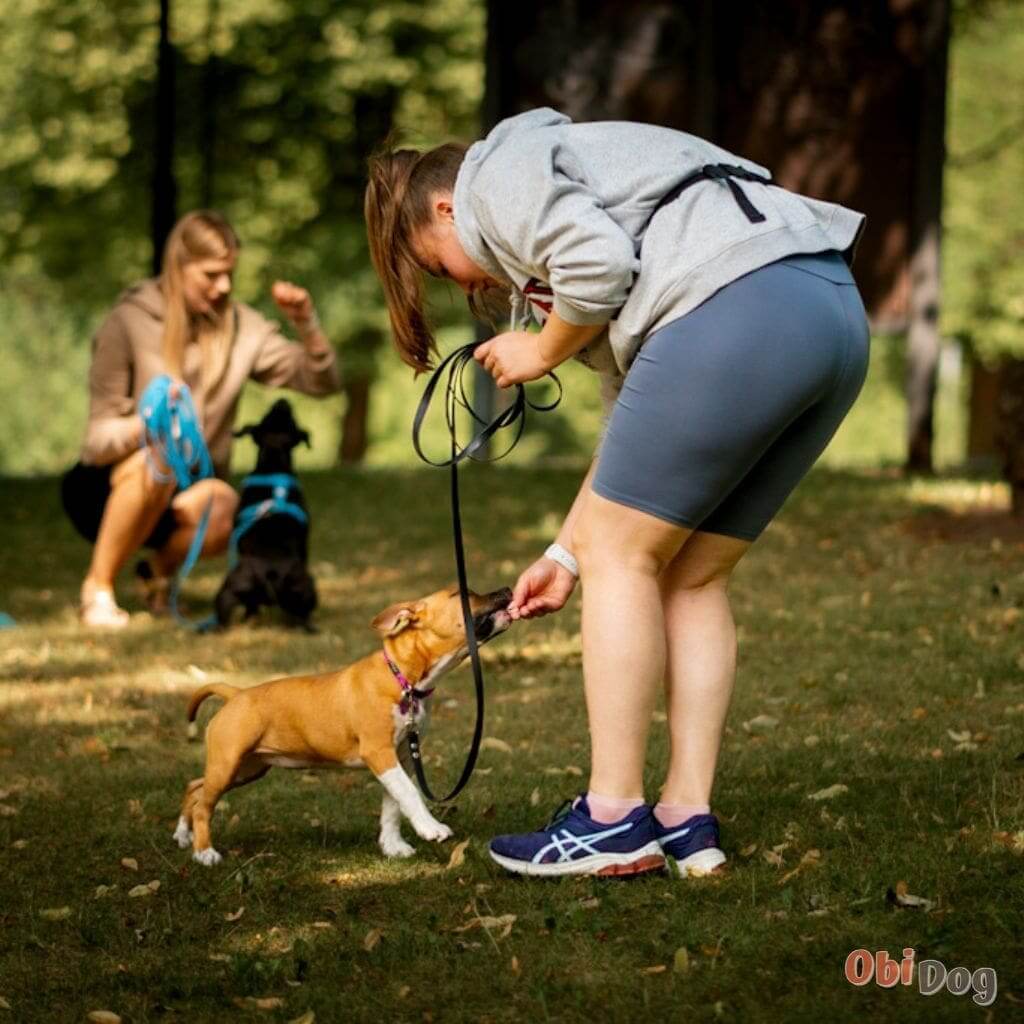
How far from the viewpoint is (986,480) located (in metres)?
11.8

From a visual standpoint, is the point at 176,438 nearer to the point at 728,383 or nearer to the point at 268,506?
the point at 268,506

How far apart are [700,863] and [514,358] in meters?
1.22

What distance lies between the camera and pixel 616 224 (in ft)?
11.1

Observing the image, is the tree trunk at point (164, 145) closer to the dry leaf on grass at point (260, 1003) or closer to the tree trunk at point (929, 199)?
the tree trunk at point (929, 199)

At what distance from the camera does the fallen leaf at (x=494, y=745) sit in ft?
17.8

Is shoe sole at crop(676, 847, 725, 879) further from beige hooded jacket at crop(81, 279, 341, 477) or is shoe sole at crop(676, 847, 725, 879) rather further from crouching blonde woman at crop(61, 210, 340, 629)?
beige hooded jacket at crop(81, 279, 341, 477)

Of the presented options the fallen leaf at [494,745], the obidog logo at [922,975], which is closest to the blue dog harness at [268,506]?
the fallen leaf at [494,745]

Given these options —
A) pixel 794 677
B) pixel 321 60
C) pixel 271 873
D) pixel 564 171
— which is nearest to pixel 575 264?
pixel 564 171

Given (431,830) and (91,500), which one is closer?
(431,830)

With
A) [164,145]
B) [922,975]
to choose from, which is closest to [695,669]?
[922,975]

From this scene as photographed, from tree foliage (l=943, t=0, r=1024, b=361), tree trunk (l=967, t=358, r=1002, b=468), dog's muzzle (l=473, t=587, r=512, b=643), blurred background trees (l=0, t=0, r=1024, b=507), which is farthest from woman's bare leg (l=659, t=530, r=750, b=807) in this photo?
tree foliage (l=943, t=0, r=1024, b=361)

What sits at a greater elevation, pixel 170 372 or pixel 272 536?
pixel 170 372

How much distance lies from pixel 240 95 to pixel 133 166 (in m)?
1.75

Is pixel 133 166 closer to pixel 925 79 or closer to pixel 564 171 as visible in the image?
pixel 925 79
